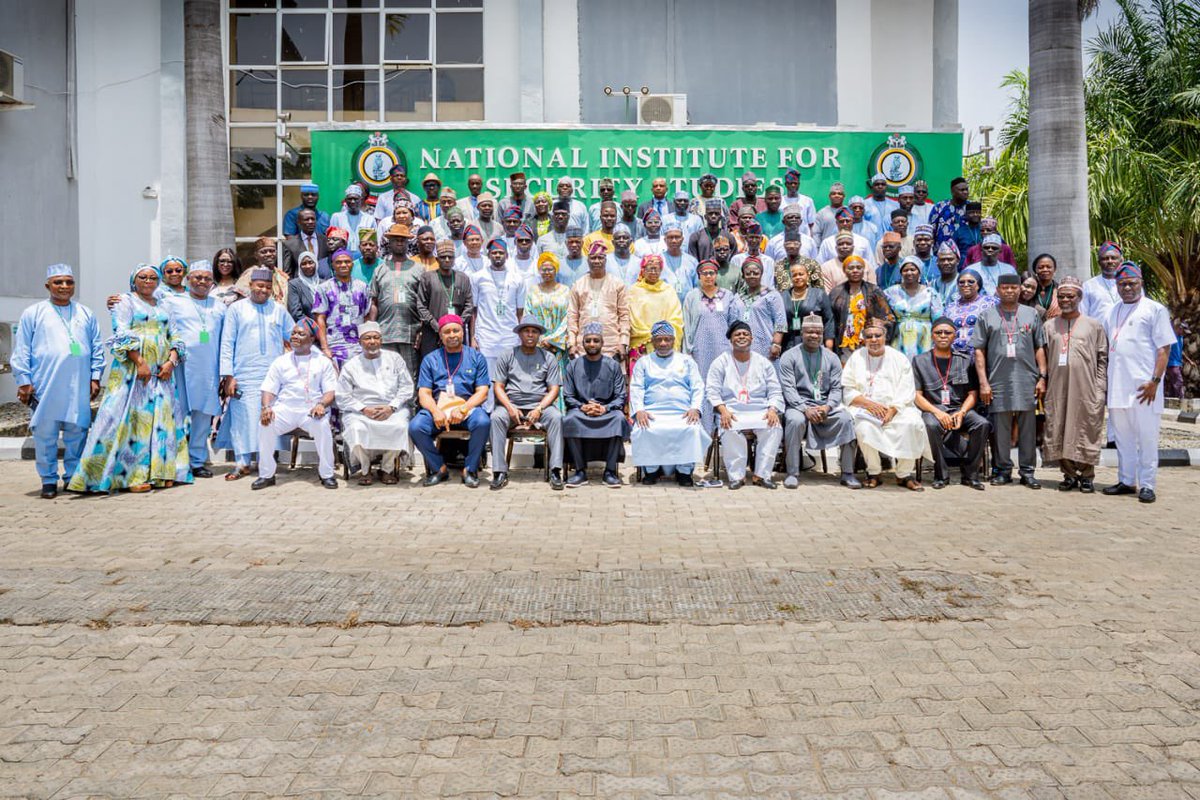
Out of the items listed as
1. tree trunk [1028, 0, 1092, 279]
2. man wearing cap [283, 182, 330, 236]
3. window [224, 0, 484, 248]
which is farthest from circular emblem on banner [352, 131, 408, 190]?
tree trunk [1028, 0, 1092, 279]

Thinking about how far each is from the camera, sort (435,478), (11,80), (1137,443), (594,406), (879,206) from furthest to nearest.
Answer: (11,80) < (879,206) < (594,406) < (435,478) < (1137,443)

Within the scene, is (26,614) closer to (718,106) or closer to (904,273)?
(904,273)

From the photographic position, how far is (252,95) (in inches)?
651

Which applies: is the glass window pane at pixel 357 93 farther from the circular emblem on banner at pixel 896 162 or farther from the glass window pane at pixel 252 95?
the circular emblem on banner at pixel 896 162

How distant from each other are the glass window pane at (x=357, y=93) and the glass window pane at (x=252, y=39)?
127cm

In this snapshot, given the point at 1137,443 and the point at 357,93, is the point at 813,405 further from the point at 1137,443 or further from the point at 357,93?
the point at 357,93

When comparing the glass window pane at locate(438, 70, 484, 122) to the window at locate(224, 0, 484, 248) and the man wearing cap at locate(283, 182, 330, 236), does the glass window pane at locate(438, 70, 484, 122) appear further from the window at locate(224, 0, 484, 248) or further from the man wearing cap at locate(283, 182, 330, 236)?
the man wearing cap at locate(283, 182, 330, 236)

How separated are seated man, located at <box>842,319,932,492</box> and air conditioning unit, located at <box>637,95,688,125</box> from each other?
287 inches

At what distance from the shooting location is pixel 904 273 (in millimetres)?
9742

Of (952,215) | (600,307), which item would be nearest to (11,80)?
(600,307)

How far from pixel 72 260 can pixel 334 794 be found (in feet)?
51.3

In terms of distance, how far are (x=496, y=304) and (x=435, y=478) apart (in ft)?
7.34

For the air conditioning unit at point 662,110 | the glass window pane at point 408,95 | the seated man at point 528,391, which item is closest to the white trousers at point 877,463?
the seated man at point 528,391

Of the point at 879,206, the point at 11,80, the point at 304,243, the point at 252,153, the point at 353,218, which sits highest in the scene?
the point at 11,80
